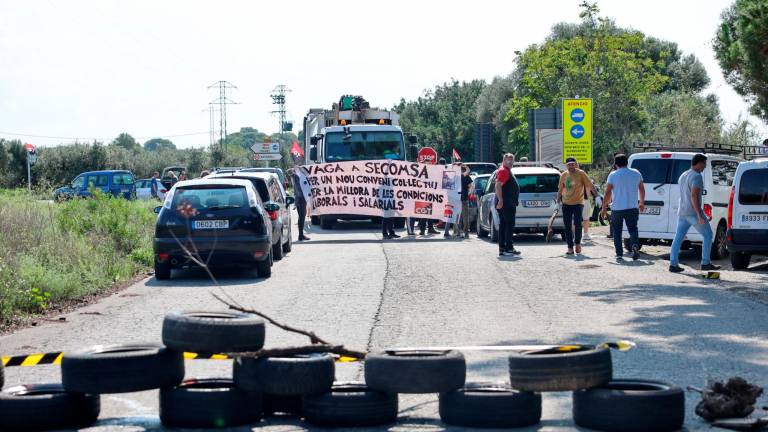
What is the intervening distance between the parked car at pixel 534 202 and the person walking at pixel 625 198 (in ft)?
16.7

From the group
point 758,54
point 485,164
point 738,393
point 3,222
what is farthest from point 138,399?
point 485,164

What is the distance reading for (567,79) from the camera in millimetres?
56812

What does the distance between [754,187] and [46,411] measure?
13379 mm

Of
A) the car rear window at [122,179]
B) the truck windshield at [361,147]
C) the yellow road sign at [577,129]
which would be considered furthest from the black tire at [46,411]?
the car rear window at [122,179]

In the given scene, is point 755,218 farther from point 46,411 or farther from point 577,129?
point 577,129

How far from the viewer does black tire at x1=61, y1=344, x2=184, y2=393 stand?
6730 mm

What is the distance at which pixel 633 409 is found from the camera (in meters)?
6.38

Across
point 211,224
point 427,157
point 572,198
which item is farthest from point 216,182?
point 427,157

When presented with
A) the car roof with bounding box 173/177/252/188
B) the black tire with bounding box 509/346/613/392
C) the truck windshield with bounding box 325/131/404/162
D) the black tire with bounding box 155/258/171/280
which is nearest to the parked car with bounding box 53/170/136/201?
the truck windshield with bounding box 325/131/404/162

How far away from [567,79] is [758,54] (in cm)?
3908

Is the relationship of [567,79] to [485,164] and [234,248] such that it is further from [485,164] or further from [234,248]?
[234,248]

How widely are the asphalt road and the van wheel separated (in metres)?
1.19

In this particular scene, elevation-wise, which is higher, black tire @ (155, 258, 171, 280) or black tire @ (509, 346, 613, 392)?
black tire @ (509, 346, 613, 392)

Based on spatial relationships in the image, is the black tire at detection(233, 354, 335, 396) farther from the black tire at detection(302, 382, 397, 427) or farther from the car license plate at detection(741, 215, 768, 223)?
the car license plate at detection(741, 215, 768, 223)
